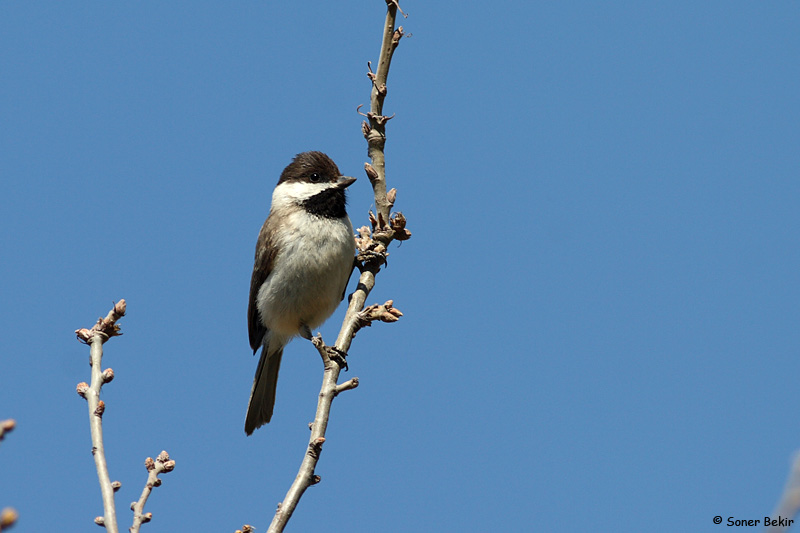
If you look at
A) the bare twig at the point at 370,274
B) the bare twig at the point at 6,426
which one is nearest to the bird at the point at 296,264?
the bare twig at the point at 370,274

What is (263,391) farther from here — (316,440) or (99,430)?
(99,430)

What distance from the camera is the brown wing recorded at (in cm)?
672

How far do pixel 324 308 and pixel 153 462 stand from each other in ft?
9.97

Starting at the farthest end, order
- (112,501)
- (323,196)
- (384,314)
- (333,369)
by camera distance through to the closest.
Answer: (323,196) → (384,314) → (333,369) → (112,501)

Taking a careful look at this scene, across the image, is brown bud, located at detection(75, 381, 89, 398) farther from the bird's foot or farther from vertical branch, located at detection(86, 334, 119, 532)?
the bird's foot

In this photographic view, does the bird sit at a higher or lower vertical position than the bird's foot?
higher

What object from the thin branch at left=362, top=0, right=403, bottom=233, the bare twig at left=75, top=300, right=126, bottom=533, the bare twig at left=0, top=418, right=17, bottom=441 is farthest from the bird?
the bare twig at left=0, top=418, right=17, bottom=441

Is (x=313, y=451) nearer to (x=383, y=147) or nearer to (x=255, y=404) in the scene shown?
(x=383, y=147)

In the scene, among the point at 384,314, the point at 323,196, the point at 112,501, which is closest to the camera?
the point at 112,501

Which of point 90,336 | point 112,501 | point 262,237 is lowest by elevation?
point 112,501

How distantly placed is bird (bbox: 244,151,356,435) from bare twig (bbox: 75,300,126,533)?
105 inches

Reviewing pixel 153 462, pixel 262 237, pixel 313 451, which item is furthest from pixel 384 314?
pixel 262 237

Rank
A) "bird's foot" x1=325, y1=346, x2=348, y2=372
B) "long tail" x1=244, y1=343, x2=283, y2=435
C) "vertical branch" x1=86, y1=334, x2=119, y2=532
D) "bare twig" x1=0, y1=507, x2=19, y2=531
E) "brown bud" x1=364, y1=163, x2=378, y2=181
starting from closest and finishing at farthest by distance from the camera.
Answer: "bare twig" x1=0, y1=507, x2=19, y2=531 → "vertical branch" x1=86, y1=334, x2=119, y2=532 → "bird's foot" x1=325, y1=346, x2=348, y2=372 → "brown bud" x1=364, y1=163, x2=378, y2=181 → "long tail" x1=244, y1=343, x2=283, y2=435

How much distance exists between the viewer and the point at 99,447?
3.26 metres
